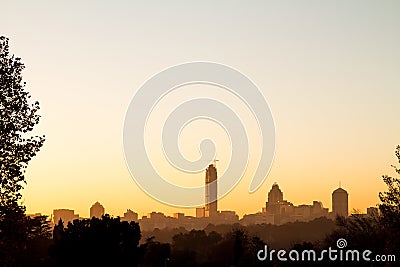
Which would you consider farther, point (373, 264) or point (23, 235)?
point (373, 264)

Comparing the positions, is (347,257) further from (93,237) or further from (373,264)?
(93,237)

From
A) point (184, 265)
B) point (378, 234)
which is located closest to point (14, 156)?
point (378, 234)

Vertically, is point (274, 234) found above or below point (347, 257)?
above

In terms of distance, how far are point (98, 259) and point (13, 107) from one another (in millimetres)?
36261

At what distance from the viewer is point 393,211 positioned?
47.5 m

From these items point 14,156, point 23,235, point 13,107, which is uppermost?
point 13,107

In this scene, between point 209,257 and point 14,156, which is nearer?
point 14,156

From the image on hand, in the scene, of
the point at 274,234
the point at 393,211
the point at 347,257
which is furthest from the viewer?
the point at 274,234

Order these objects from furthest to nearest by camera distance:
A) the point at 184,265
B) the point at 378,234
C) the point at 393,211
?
the point at 184,265 → the point at 378,234 → the point at 393,211

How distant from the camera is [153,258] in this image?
95.6 meters

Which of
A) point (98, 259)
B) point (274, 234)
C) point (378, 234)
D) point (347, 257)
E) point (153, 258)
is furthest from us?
point (274, 234)

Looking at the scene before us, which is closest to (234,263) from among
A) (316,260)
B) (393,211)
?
(316,260)

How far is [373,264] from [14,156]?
4800cm

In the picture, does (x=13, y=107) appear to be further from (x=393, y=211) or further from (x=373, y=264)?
(x=373, y=264)
